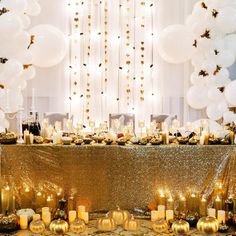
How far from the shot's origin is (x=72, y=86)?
7.06 meters

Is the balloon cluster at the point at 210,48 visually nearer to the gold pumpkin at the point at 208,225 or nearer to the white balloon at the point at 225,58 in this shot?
the white balloon at the point at 225,58

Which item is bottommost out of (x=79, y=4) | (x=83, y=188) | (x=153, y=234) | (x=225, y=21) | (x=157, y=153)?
(x=153, y=234)

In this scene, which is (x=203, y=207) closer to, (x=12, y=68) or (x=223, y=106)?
(x=223, y=106)

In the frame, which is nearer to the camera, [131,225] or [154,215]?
[131,225]

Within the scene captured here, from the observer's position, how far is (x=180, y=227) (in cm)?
315

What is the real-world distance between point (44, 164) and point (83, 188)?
15.7 inches

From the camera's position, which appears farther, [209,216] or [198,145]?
[198,145]

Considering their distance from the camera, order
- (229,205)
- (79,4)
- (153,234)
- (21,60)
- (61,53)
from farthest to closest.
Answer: (79,4), (61,53), (21,60), (229,205), (153,234)

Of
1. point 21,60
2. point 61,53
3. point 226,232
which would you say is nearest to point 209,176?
point 226,232

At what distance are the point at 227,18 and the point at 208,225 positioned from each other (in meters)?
3.13

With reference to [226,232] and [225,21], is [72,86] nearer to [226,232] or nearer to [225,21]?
[225,21]

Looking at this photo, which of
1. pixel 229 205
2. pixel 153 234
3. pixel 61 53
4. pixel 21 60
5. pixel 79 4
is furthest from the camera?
pixel 79 4

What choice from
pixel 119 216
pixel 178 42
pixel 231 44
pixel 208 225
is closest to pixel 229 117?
pixel 231 44

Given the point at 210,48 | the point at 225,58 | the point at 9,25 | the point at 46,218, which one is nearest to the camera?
the point at 46,218
